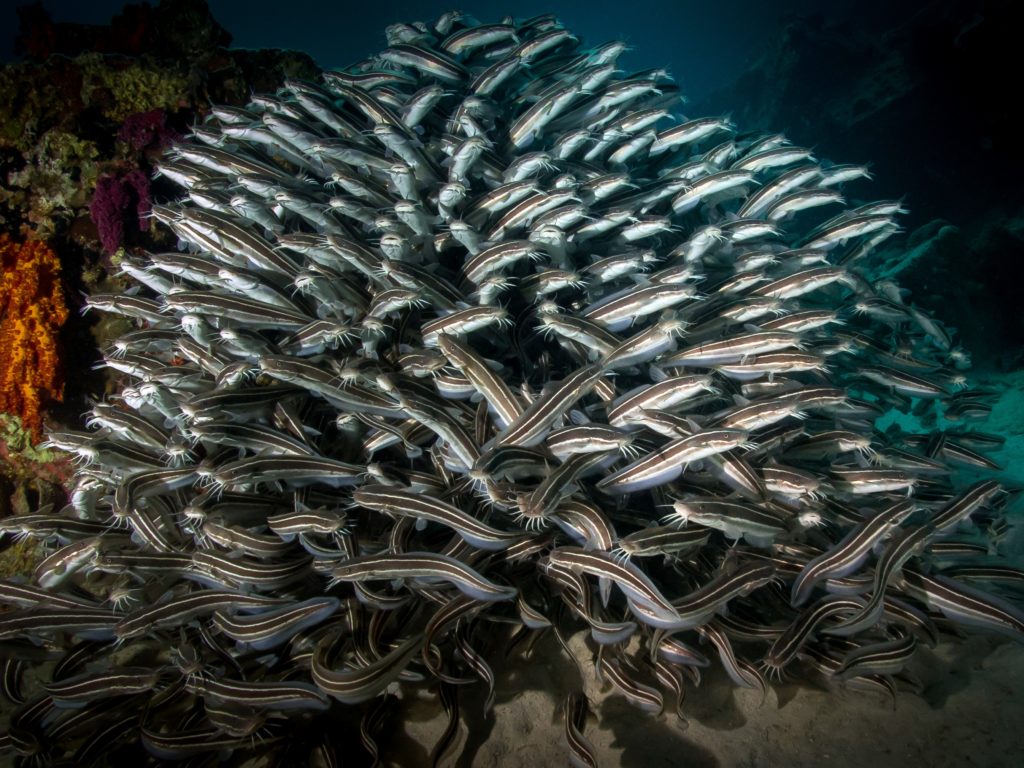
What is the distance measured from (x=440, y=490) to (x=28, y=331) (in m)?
6.68

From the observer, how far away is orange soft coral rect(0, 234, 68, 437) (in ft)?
21.2

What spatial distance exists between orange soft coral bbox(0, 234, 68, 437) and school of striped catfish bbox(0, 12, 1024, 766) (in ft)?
3.32

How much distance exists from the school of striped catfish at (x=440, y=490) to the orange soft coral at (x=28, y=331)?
3.32 feet

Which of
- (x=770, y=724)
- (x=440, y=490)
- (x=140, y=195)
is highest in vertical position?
(x=140, y=195)

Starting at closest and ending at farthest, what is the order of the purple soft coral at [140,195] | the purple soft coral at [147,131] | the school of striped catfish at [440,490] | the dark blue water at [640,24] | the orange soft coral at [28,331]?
the school of striped catfish at [440,490] < the orange soft coral at [28,331] < the purple soft coral at [140,195] < the purple soft coral at [147,131] < the dark blue water at [640,24]

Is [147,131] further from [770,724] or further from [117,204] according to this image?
[770,724]

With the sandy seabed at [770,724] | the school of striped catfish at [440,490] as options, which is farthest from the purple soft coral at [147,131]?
the sandy seabed at [770,724]

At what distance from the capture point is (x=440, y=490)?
468 centimetres

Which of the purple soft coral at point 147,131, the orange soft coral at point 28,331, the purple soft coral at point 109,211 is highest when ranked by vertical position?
the purple soft coral at point 147,131

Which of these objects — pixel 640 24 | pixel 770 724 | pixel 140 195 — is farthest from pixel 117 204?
pixel 640 24

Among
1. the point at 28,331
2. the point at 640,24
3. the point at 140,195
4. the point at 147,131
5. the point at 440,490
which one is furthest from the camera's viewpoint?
the point at 640,24

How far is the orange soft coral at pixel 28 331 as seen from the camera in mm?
6465

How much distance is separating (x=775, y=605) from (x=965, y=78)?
2221 cm

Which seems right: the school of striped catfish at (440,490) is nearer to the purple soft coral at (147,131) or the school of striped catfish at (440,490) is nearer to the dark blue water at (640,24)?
the purple soft coral at (147,131)
